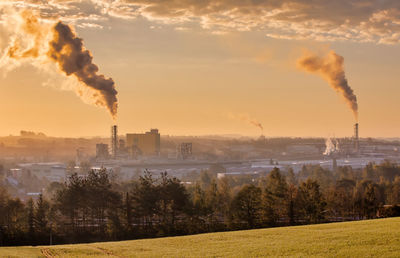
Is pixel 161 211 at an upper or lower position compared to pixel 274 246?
lower

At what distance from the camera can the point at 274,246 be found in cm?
3008

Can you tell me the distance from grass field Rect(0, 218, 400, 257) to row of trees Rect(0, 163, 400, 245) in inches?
791

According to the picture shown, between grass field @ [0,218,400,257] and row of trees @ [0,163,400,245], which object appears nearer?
grass field @ [0,218,400,257]

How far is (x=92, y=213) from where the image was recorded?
66.4 meters

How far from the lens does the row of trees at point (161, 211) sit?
186ft

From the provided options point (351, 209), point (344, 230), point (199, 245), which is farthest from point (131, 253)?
point (351, 209)

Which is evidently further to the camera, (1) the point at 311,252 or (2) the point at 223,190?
(2) the point at 223,190

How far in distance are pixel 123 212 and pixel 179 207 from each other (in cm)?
671

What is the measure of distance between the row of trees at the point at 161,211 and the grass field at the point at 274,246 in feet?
66.0

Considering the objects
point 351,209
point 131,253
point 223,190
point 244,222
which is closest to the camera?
point 131,253

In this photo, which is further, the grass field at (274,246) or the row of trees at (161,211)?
the row of trees at (161,211)

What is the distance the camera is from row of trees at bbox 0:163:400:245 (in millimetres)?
56844

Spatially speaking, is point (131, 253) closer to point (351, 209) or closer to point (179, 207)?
point (179, 207)

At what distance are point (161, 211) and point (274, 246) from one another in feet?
116
